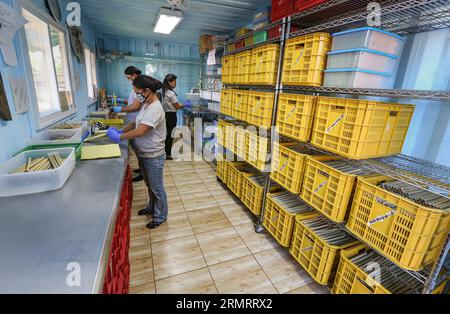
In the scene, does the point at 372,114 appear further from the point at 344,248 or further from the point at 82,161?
the point at 82,161

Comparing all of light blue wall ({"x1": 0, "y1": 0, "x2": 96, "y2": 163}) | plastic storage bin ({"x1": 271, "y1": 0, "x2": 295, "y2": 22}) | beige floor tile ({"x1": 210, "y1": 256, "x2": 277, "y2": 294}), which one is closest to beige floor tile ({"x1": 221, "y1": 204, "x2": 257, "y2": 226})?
beige floor tile ({"x1": 210, "y1": 256, "x2": 277, "y2": 294})

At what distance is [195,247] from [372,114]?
195cm

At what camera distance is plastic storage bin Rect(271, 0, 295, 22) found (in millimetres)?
1956

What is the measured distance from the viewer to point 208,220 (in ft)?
8.88

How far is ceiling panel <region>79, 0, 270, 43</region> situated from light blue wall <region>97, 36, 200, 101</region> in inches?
26.9

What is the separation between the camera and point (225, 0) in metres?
3.02

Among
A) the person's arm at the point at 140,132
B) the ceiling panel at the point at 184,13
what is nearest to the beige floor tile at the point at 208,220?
Result: the person's arm at the point at 140,132

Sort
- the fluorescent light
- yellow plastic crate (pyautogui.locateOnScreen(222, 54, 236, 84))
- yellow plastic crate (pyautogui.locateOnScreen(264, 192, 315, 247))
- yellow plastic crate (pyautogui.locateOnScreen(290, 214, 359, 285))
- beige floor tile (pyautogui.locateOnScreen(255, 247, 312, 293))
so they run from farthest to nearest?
the fluorescent light
yellow plastic crate (pyautogui.locateOnScreen(222, 54, 236, 84))
yellow plastic crate (pyautogui.locateOnScreen(264, 192, 315, 247))
beige floor tile (pyautogui.locateOnScreen(255, 247, 312, 293))
yellow plastic crate (pyautogui.locateOnScreen(290, 214, 359, 285))

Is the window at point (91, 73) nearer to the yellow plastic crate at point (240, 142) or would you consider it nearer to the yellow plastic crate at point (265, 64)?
the yellow plastic crate at point (240, 142)

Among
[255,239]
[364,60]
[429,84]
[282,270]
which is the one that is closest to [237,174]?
[255,239]

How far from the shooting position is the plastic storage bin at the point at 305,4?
5.51ft

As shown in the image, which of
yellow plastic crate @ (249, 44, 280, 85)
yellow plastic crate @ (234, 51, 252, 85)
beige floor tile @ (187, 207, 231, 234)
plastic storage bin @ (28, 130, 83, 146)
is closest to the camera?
plastic storage bin @ (28, 130, 83, 146)

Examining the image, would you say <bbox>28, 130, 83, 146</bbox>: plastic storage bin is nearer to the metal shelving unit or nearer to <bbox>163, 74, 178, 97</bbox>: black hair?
the metal shelving unit
